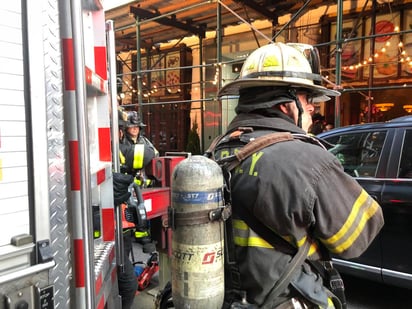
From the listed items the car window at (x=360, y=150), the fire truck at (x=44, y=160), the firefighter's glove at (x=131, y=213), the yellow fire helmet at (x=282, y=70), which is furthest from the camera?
the car window at (x=360, y=150)

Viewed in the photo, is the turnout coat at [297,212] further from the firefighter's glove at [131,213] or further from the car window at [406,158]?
the car window at [406,158]

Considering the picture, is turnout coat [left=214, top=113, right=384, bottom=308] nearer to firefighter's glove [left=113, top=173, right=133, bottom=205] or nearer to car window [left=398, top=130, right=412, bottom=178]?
firefighter's glove [left=113, top=173, right=133, bottom=205]

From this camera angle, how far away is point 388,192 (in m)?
3.33

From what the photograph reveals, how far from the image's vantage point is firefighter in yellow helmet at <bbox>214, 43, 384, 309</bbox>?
1.43 m

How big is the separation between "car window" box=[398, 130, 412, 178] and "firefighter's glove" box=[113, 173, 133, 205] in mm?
2456

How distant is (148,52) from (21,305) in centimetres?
1238

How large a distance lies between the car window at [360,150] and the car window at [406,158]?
0.20 metres

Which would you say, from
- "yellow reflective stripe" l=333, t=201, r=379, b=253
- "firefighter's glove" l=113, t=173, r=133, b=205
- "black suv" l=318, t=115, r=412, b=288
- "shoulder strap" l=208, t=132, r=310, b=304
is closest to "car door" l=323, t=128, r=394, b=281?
"black suv" l=318, t=115, r=412, b=288

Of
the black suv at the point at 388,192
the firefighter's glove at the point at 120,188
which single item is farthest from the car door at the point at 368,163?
the firefighter's glove at the point at 120,188

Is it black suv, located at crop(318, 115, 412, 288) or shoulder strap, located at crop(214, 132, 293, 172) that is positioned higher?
shoulder strap, located at crop(214, 132, 293, 172)

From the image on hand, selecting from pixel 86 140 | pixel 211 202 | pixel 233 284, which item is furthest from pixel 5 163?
pixel 233 284

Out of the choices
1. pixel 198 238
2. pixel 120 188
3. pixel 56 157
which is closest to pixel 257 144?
pixel 198 238

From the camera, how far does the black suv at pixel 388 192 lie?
3.20 m

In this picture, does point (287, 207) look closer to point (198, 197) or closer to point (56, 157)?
point (198, 197)
